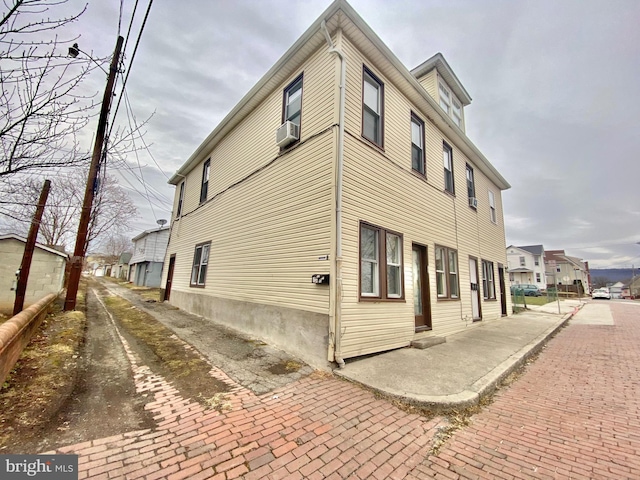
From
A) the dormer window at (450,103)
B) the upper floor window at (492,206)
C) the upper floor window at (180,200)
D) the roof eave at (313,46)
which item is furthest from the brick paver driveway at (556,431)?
the upper floor window at (180,200)

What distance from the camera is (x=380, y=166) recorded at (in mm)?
6418

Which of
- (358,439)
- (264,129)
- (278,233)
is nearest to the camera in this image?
(358,439)

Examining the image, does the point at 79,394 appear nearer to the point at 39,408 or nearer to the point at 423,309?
the point at 39,408

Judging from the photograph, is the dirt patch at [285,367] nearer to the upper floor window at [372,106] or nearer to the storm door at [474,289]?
the upper floor window at [372,106]

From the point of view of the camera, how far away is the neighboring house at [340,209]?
5.32 m

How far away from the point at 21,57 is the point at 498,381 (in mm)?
7727

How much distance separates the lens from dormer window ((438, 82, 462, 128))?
1076 centimetres

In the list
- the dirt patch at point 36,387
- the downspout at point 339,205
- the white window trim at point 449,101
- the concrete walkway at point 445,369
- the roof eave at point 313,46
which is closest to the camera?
the dirt patch at point 36,387

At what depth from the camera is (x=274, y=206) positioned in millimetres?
6879

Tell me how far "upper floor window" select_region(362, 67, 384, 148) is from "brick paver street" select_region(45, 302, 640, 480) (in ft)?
18.3

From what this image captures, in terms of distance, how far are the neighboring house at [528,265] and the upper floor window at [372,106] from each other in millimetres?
51819

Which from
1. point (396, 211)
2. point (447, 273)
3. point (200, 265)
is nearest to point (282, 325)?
point (396, 211)

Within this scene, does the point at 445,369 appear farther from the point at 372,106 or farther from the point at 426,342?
the point at 372,106

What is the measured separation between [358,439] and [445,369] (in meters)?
2.67
